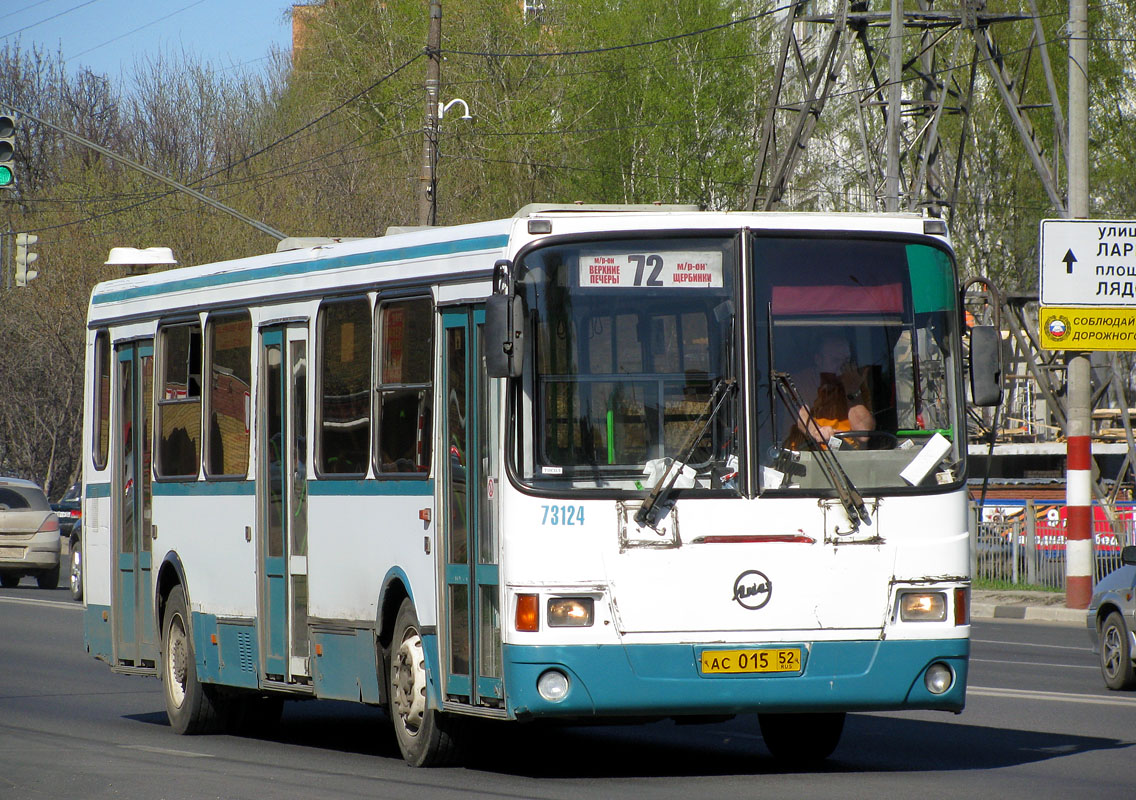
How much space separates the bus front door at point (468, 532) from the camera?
9.30 metres

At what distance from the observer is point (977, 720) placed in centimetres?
1248

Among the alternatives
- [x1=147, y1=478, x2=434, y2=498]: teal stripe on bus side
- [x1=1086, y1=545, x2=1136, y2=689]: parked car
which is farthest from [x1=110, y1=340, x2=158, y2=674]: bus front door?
[x1=1086, y1=545, x2=1136, y2=689]: parked car

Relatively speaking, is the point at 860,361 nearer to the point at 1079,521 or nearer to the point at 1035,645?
the point at 1035,645

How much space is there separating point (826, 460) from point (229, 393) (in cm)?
446

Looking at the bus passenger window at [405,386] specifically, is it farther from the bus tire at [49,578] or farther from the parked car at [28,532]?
the bus tire at [49,578]

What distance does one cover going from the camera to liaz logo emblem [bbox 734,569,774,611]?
9.12 metres

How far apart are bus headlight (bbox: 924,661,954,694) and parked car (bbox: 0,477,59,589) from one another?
76.4ft

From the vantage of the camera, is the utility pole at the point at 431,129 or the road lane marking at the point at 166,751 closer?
the road lane marking at the point at 166,751

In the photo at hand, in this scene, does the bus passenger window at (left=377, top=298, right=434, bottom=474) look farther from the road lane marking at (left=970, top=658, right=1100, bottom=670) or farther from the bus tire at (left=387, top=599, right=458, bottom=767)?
the road lane marking at (left=970, top=658, right=1100, bottom=670)

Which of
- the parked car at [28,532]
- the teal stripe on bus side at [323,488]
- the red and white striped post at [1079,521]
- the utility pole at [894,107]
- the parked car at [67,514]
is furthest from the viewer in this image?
the parked car at [67,514]

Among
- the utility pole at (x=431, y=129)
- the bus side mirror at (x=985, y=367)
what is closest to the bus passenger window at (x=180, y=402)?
the bus side mirror at (x=985, y=367)

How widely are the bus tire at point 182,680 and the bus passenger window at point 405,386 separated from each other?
2.84 metres

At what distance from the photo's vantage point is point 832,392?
30.5ft

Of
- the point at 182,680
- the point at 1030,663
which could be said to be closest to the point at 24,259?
the point at 1030,663
